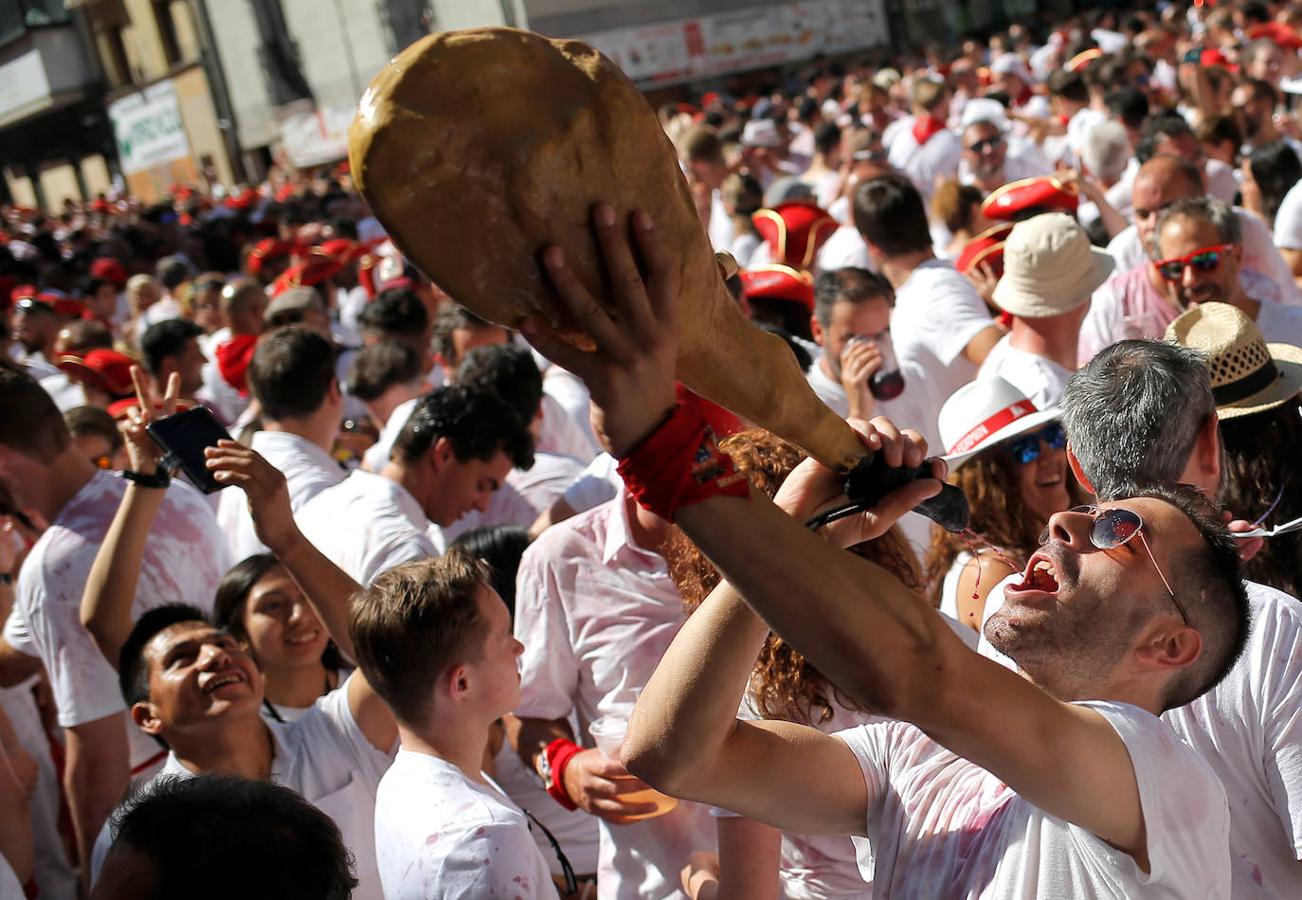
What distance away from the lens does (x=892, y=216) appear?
5.83 metres

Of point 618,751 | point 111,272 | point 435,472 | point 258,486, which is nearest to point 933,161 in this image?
point 435,472

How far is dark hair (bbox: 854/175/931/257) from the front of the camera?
5.82m

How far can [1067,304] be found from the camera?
4410mm

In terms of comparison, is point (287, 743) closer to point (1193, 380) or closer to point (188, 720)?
point (188, 720)

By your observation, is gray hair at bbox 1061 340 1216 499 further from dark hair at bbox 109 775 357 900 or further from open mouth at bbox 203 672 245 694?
open mouth at bbox 203 672 245 694

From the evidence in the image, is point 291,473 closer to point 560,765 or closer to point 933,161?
point 560,765

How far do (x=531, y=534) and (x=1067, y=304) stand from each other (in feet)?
6.18

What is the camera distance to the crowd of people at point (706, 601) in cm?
163

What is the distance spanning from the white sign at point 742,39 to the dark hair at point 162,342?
1983cm

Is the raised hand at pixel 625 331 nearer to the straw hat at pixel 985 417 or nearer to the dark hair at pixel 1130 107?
the straw hat at pixel 985 417

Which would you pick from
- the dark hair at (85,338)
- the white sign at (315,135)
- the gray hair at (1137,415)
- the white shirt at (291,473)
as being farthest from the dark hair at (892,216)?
the white sign at (315,135)

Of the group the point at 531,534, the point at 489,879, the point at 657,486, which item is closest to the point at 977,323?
the point at 531,534

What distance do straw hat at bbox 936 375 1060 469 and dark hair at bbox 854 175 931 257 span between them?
228 cm

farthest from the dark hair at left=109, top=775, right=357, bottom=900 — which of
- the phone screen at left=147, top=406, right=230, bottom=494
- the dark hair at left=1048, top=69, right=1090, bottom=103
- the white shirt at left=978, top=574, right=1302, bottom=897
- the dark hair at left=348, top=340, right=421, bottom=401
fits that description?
the dark hair at left=1048, top=69, right=1090, bottom=103
